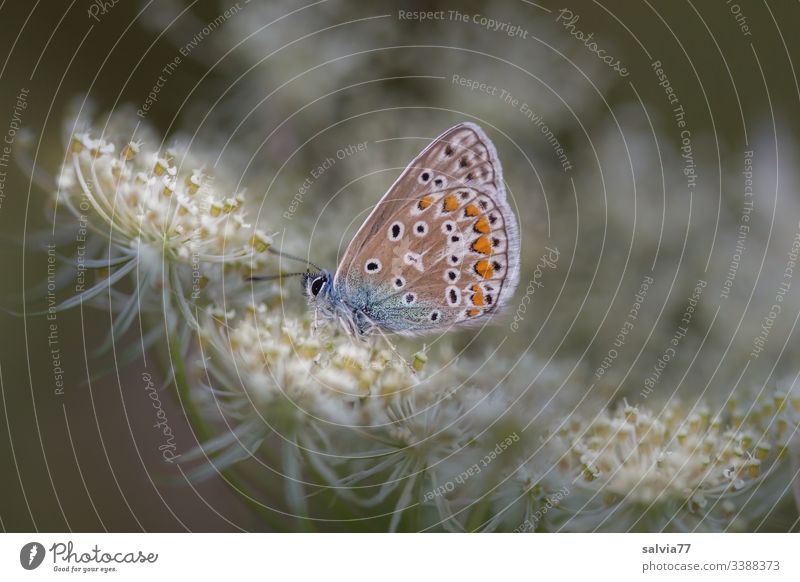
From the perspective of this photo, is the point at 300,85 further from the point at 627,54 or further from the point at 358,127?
the point at 627,54

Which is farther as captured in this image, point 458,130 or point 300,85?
point 300,85

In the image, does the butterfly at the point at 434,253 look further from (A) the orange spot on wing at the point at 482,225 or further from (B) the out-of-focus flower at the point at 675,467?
(B) the out-of-focus flower at the point at 675,467

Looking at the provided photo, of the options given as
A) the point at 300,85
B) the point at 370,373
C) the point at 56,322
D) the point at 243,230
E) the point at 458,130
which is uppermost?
the point at 300,85

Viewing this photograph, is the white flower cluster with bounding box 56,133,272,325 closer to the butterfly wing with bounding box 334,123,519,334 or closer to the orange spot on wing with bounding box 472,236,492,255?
the butterfly wing with bounding box 334,123,519,334

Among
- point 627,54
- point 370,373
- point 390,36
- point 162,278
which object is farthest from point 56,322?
point 627,54

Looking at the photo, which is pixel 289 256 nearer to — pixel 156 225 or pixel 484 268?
pixel 156 225

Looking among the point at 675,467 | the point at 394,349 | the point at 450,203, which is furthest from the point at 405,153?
the point at 675,467
